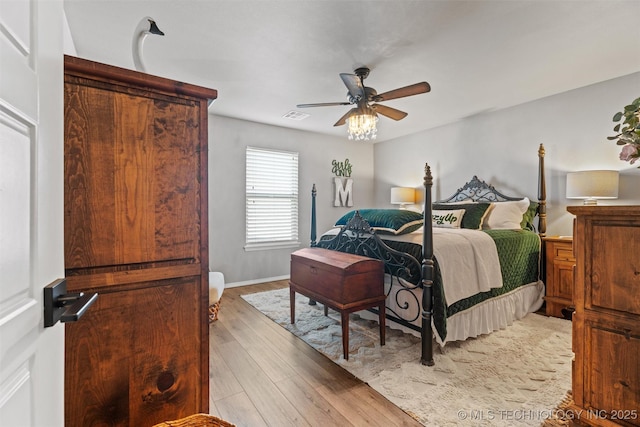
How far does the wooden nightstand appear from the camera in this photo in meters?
2.99

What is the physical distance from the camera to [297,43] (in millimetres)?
2318

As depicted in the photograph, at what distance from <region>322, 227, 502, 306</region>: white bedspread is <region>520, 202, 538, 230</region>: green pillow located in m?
1.04

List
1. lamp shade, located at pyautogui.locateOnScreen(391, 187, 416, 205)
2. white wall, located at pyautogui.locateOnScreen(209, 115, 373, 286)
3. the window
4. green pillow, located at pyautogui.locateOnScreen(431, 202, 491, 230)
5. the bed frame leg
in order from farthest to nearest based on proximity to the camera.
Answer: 1. lamp shade, located at pyautogui.locateOnScreen(391, 187, 416, 205)
2. the window
3. white wall, located at pyautogui.locateOnScreen(209, 115, 373, 286)
4. green pillow, located at pyautogui.locateOnScreen(431, 202, 491, 230)
5. the bed frame leg

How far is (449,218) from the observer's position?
375cm

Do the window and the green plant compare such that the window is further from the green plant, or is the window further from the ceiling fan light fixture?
the green plant

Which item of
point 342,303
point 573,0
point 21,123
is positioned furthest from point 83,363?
point 573,0

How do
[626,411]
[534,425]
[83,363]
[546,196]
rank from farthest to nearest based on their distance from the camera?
[546,196]
[534,425]
[626,411]
[83,363]

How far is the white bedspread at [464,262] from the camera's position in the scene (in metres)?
2.30

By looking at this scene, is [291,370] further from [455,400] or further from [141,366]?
[141,366]

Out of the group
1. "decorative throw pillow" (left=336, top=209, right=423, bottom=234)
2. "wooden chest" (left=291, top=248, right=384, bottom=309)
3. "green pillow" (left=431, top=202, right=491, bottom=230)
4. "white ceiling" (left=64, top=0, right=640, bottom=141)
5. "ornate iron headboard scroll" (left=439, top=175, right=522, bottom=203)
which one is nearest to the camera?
"white ceiling" (left=64, top=0, right=640, bottom=141)

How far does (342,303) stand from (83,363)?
5.35ft

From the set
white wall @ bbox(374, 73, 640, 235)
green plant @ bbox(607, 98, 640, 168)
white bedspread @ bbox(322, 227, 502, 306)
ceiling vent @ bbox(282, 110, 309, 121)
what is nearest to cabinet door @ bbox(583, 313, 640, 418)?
green plant @ bbox(607, 98, 640, 168)

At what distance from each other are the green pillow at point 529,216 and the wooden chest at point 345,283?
2.18 metres

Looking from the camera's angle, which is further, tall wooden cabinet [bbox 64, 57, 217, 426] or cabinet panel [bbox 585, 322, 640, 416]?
cabinet panel [bbox 585, 322, 640, 416]
